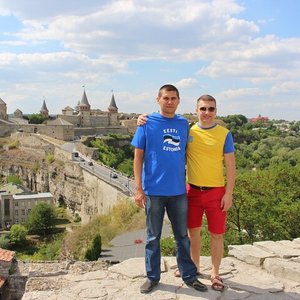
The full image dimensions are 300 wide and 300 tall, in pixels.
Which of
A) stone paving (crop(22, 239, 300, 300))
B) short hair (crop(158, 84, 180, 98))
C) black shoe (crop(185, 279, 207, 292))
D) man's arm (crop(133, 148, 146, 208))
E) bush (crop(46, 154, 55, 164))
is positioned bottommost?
bush (crop(46, 154, 55, 164))

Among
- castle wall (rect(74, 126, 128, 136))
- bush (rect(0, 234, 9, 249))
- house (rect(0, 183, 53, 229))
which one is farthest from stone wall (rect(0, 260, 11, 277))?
castle wall (rect(74, 126, 128, 136))

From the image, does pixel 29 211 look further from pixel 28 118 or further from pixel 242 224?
pixel 28 118

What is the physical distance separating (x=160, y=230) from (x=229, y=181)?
102 centimetres

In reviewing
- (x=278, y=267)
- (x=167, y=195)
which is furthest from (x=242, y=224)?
(x=167, y=195)

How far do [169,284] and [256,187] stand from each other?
1251 centimetres

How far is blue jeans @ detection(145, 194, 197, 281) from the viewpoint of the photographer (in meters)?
5.19

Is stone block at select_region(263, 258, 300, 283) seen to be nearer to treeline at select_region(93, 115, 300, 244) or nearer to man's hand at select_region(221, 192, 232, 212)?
man's hand at select_region(221, 192, 232, 212)

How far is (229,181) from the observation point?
529cm

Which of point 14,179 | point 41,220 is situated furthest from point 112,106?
point 41,220

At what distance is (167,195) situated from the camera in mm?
5137

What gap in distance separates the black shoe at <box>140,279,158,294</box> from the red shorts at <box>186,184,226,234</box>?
902 mm

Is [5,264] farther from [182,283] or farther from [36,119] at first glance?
[36,119]

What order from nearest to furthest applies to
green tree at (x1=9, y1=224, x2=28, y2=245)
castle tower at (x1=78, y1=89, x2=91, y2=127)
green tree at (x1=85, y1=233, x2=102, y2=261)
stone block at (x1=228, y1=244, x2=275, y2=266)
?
1. stone block at (x1=228, y1=244, x2=275, y2=266)
2. green tree at (x1=85, y1=233, x2=102, y2=261)
3. green tree at (x1=9, y1=224, x2=28, y2=245)
4. castle tower at (x1=78, y1=89, x2=91, y2=127)

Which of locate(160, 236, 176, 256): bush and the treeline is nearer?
the treeline
